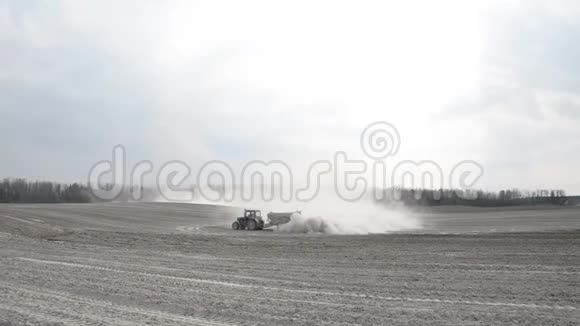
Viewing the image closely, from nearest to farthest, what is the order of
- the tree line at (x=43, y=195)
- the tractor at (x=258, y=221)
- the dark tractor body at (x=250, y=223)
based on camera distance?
1. the tractor at (x=258, y=221)
2. the dark tractor body at (x=250, y=223)
3. the tree line at (x=43, y=195)

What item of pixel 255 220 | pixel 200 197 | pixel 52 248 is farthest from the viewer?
pixel 200 197

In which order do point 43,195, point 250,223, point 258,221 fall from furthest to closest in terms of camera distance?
point 43,195
point 258,221
point 250,223

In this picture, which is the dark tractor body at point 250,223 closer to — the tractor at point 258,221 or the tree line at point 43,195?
the tractor at point 258,221

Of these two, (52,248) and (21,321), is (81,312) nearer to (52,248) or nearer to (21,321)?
(21,321)

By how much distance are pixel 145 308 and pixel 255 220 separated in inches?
1457

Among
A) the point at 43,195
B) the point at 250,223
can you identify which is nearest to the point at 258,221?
the point at 250,223

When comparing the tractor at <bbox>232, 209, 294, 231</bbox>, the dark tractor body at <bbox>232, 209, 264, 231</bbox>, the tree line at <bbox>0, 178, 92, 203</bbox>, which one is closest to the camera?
the tractor at <bbox>232, 209, 294, 231</bbox>

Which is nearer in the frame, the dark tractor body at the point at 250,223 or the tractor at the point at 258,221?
the tractor at the point at 258,221

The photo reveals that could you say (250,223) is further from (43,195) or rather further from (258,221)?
(43,195)

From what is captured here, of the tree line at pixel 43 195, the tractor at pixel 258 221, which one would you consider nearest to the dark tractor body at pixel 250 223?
the tractor at pixel 258 221

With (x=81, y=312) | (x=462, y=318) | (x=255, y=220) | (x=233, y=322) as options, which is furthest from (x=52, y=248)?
(x=255, y=220)

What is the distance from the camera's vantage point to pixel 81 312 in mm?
10477

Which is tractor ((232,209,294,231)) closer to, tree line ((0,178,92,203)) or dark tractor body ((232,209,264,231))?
dark tractor body ((232,209,264,231))

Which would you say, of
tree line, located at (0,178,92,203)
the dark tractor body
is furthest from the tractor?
tree line, located at (0,178,92,203)
